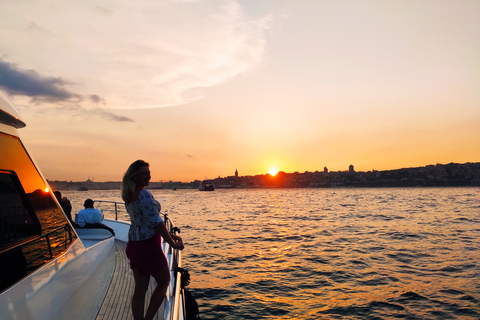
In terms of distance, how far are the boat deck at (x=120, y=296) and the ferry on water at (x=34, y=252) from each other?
0.04 meters

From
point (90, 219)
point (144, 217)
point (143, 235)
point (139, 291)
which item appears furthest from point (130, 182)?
point (90, 219)

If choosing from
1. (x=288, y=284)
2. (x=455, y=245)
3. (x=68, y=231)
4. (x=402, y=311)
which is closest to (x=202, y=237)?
(x=288, y=284)

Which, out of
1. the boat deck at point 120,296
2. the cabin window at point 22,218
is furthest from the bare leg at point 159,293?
the cabin window at point 22,218

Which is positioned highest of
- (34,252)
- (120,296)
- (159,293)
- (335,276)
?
(34,252)

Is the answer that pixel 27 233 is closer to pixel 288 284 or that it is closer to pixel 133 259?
pixel 133 259

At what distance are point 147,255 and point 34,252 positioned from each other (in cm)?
111

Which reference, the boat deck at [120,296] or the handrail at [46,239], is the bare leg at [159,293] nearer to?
the boat deck at [120,296]

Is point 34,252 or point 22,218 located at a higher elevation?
point 22,218

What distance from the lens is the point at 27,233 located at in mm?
2818

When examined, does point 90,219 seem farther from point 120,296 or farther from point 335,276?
point 335,276

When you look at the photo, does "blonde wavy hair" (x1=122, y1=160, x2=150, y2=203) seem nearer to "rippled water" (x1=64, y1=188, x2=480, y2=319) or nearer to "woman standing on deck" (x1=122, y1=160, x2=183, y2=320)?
"woman standing on deck" (x1=122, y1=160, x2=183, y2=320)

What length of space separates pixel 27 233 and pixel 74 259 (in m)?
1.08

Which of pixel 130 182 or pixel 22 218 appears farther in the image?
pixel 130 182

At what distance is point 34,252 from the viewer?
281 centimetres
